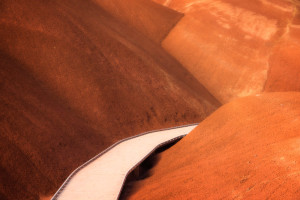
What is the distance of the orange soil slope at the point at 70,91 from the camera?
33.8ft

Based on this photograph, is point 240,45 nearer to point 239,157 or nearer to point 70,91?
point 70,91

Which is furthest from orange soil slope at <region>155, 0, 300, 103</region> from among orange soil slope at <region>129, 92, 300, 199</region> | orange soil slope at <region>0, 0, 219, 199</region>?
orange soil slope at <region>129, 92, 300, 199</region>

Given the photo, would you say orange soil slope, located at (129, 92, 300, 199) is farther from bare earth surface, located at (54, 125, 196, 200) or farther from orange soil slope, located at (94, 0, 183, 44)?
orange soil slope, located at (94, 0, 183, 44)

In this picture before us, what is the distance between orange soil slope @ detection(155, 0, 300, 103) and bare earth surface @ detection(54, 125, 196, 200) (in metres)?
12.0

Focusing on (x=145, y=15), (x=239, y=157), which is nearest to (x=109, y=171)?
(x=239, y=157)

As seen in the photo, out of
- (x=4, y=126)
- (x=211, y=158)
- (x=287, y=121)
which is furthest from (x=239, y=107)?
(x=4, y=126)

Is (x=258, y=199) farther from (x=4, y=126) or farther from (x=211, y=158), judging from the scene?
(x=4, y=126)

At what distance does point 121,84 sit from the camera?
17.2m

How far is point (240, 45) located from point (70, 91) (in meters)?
14.8

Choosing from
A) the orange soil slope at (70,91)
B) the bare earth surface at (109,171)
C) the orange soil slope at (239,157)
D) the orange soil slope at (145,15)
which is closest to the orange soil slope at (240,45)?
the orange soil slope at (145,15)

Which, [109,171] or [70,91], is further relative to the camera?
[70,91]

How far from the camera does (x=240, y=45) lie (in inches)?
982

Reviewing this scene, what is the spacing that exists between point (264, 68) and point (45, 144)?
56.6ft

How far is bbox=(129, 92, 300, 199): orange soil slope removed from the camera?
610 cm
